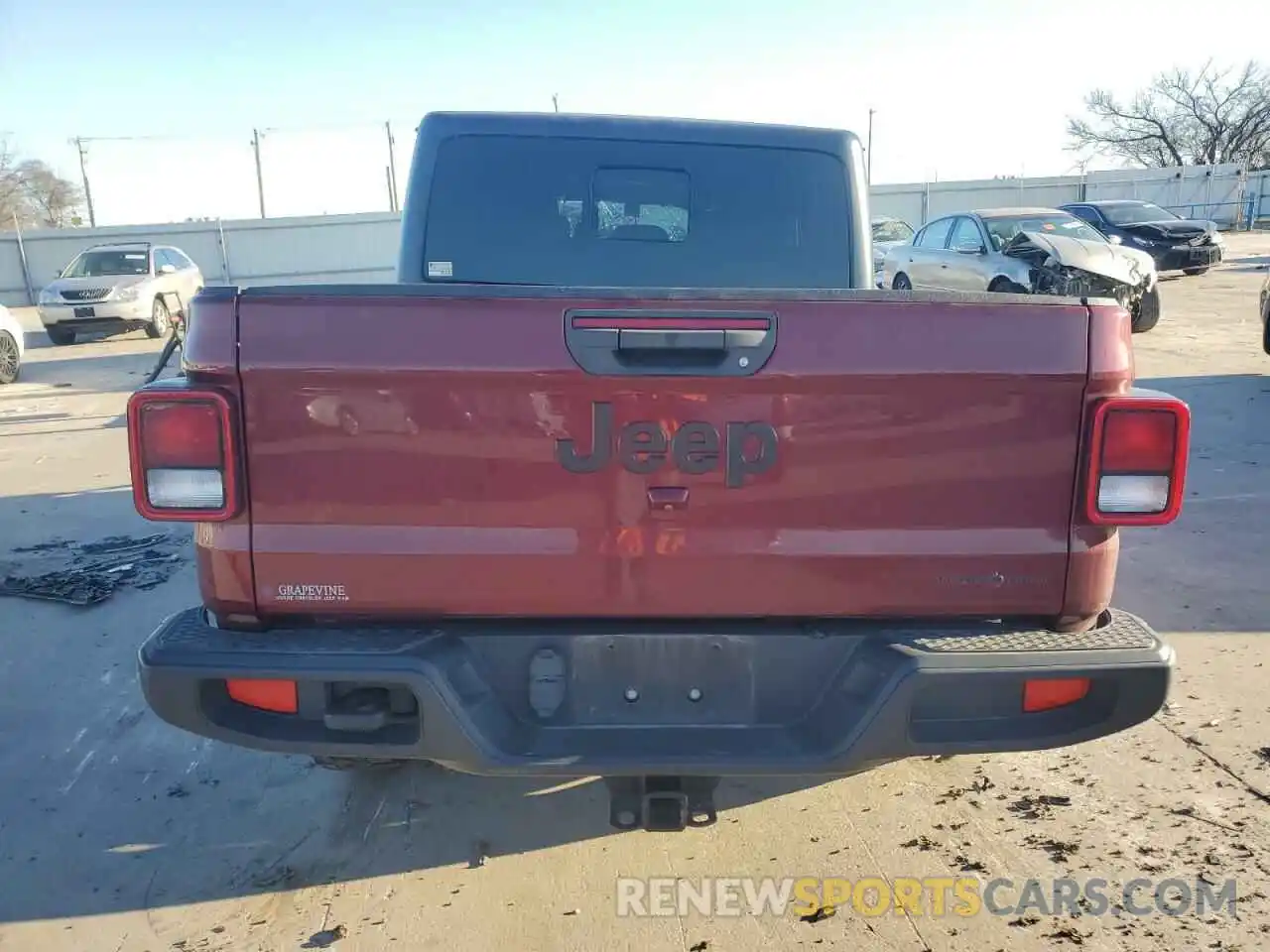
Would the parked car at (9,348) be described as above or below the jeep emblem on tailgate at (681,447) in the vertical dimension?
below

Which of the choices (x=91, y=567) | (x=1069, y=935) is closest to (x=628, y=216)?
(x=1069, y=935)

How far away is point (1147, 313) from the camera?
43.9 feet

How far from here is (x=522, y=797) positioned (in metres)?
3.28

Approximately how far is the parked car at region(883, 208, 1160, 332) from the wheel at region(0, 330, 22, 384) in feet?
40.9

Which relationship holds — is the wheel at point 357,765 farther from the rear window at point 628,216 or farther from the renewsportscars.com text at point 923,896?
the rear window at point 628,216

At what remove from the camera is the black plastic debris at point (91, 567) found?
17.0ft

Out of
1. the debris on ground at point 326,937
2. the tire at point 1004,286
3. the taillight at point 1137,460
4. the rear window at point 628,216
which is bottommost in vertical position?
the debris on ground at point 326,937

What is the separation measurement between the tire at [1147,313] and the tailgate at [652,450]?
12661 mm

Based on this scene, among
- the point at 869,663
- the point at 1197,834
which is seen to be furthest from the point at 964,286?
the point at 869,663

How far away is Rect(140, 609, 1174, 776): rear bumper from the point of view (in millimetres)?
2193

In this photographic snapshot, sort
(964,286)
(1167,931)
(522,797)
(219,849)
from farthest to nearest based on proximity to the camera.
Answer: (964,286) < (522,797) < (219,849) < (1167,931)

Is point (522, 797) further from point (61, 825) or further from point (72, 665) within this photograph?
point (72, 665)

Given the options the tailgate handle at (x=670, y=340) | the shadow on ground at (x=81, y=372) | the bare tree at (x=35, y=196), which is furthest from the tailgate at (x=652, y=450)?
the bare tree at (x=35, y=196)

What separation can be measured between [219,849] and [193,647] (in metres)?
1.10
